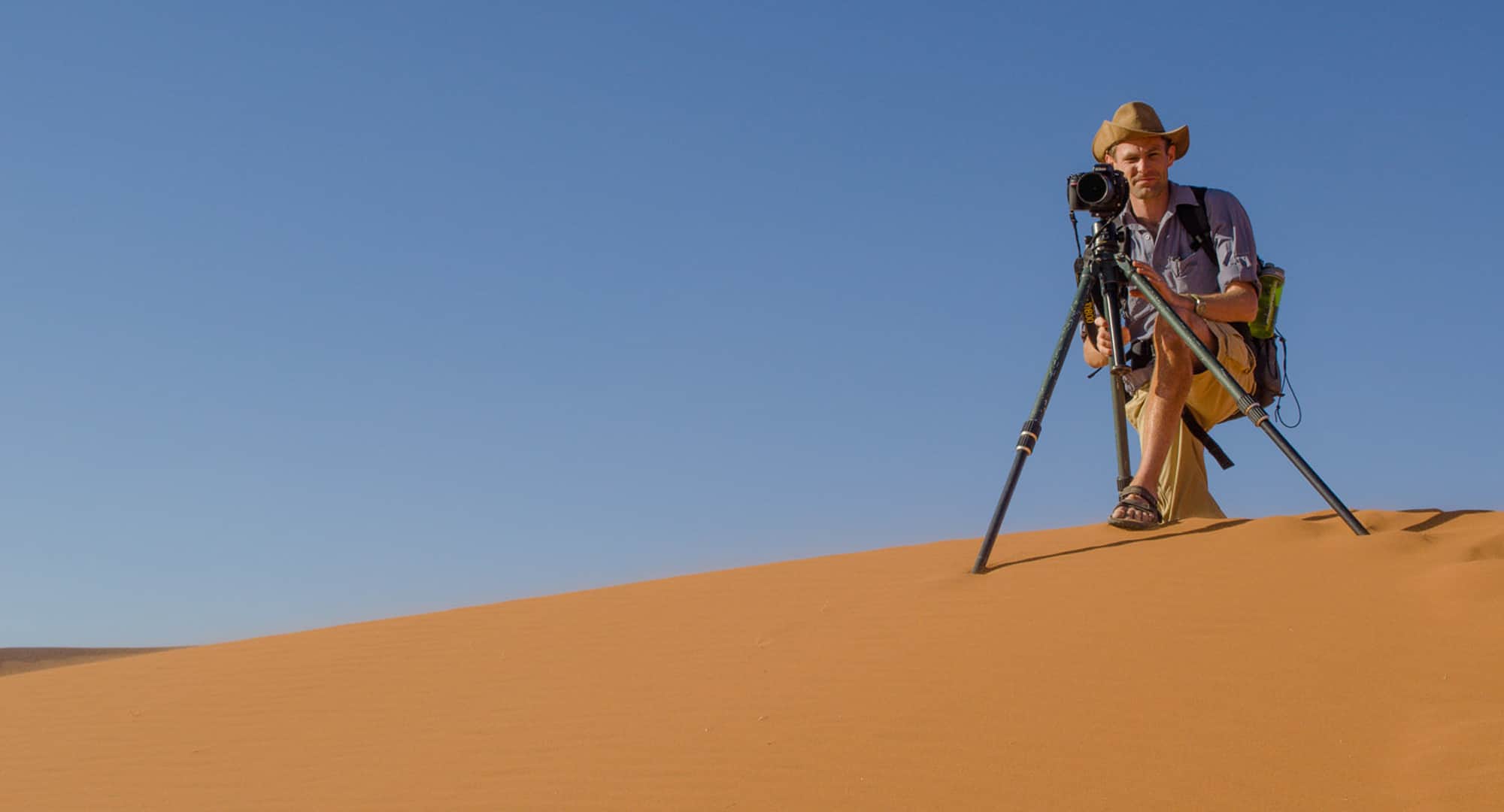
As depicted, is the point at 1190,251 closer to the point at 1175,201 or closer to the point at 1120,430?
the point at 1175,201

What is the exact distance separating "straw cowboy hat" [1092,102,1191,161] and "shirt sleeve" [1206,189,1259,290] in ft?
1.05

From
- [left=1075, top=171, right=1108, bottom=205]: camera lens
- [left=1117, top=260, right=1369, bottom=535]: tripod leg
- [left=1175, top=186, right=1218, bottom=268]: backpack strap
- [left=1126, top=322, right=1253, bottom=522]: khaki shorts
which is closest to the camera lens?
[left=1117, top=260, right=1369, bottom=535]: tripod leg

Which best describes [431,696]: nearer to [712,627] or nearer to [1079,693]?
[712,627]

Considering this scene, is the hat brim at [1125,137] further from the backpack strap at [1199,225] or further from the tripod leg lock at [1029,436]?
the tripod leg lock at [1029,436]

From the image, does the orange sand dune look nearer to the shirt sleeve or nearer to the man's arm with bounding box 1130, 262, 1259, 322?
the man's arm with bounding box 1130, 262, 1259, 322

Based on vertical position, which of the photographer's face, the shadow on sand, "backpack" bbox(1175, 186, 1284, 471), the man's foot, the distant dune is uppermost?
the distant dune

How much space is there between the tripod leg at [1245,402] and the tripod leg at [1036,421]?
27 cm

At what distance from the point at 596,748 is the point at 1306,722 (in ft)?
7.50

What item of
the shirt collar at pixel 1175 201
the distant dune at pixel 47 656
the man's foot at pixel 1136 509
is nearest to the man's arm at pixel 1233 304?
the shirt collar at pixel 1175 201

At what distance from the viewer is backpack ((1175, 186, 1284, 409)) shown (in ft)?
20.1

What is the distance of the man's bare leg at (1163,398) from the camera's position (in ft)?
18.8

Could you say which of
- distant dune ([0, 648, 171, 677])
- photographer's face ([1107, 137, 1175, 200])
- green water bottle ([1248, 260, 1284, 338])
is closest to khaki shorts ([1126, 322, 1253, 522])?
green water bottle ([1248, 260, 1284, 338])

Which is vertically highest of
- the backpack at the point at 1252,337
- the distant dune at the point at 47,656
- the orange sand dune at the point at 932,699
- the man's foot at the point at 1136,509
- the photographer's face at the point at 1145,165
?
the distant dune at the point at 47,656

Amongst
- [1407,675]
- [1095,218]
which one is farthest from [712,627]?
[1407,675]
